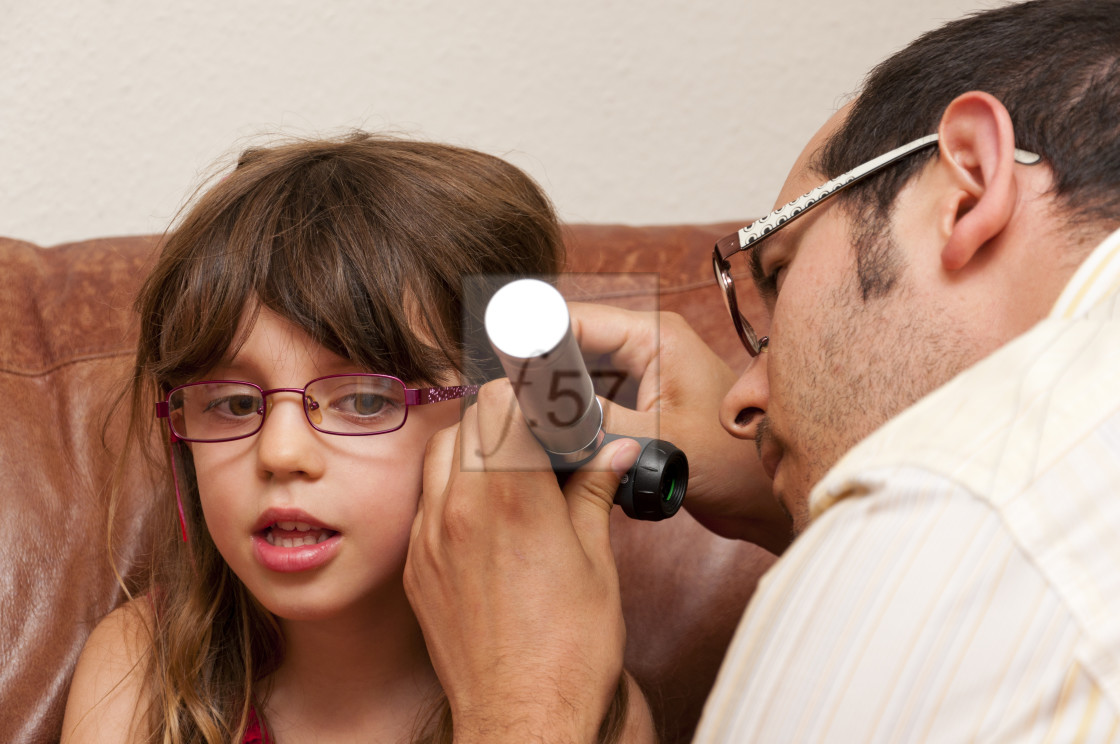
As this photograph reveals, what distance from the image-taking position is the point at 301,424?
3.00 ft

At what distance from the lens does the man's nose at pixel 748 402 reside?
39.4 inches

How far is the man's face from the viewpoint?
78cm

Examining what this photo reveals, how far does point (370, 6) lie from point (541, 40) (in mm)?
346

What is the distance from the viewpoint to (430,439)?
0.96 m

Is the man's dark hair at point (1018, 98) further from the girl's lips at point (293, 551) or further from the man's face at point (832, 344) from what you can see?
the girl's lips at point (293, 551)

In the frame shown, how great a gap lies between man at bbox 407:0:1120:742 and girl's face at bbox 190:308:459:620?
0.06 m

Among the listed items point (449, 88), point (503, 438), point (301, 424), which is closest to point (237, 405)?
point (301, 424)

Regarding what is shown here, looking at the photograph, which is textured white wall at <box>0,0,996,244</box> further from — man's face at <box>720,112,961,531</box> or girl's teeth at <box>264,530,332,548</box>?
man's face at <box>720,112,961,531</box>

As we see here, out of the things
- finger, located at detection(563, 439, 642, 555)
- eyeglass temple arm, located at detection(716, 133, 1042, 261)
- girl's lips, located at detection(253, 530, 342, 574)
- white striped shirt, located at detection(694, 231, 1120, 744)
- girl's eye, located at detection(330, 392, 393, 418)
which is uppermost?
eyeglass temple arm, located at detection(716, 133, 1042, 261)

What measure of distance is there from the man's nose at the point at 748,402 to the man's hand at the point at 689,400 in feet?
0.34

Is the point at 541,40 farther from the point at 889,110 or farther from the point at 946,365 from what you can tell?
the point at 946,365

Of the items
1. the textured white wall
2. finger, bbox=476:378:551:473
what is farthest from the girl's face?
the textured white wall

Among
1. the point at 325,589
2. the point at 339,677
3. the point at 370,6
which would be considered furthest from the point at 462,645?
the point at 370,6

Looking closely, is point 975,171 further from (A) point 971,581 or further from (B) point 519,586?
(B) point 519,586
